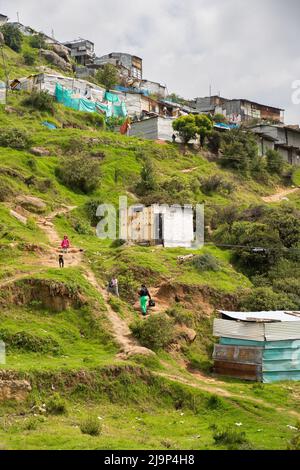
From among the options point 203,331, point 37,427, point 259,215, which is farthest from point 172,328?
point 259,215

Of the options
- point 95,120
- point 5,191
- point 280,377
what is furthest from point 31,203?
point 95,120

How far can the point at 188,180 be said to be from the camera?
40.6 m

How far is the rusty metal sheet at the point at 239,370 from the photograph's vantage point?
20.3 m

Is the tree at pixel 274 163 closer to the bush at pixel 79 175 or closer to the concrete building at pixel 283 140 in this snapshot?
the concrete building at pixel 283 140

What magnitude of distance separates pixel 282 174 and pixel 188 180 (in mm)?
13487

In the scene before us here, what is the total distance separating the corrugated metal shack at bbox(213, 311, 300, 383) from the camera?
20.3 metres

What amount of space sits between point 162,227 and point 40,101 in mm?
22699

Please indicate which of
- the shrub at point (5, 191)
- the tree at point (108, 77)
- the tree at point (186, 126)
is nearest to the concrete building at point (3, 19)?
the tree at point (108, 77)

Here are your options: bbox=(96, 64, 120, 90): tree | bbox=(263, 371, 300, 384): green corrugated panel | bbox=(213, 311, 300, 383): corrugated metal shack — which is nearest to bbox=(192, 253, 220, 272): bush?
bbox=(213, 311, 300, 383): corrugated metal shack

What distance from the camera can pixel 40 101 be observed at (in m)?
48.6

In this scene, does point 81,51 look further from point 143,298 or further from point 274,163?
point 143,298

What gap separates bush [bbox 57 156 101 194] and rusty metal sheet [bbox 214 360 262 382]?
18026 millimetres

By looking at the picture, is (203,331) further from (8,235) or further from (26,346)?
(8,235)

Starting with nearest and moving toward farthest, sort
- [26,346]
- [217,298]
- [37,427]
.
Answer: [37,427] → [26,346] → [217,298]
